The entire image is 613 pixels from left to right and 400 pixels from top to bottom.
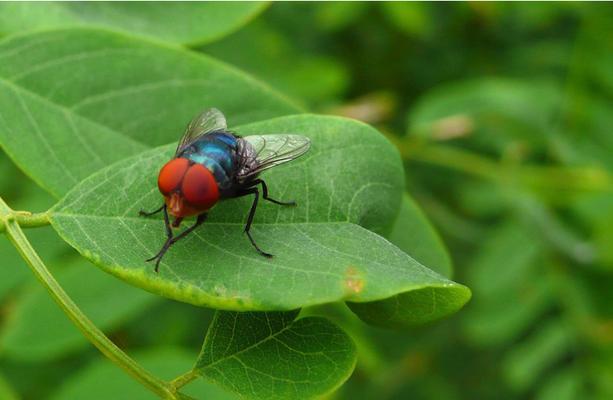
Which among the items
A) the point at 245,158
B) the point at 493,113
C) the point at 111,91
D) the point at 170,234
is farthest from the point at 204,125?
the point at 493,113

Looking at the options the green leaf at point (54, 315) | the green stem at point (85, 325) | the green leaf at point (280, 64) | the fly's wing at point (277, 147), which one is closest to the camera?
the green stem at point (85, 325)

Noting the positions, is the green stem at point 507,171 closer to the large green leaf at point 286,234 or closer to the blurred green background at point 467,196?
the blurred green background at point 467,196

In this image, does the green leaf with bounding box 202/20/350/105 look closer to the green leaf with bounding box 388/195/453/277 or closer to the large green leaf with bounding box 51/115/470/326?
the green leaf with bounding box 388/195/453/277

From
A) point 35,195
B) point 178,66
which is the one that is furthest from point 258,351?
point 35,195

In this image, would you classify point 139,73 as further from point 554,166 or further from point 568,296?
point 554,166

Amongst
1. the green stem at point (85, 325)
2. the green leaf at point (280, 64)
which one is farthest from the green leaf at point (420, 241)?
the green leaf at point (280, 64)

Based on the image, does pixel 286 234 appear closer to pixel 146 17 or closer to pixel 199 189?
pixel 199 189
